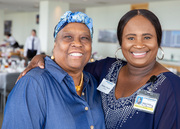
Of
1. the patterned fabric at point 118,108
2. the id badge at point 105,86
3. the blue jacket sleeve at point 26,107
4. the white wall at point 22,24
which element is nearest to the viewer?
the blue jacket sleeve at point 26,107

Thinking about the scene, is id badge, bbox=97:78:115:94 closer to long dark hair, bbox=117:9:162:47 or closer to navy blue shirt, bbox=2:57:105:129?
navy blue shirt, bbox=2:57:105:129

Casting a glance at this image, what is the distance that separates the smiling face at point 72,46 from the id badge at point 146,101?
1.52 ft

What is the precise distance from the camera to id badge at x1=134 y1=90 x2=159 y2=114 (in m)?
1.35

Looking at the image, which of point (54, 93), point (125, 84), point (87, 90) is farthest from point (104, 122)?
point (54, 93)

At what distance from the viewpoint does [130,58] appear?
63.3 inches

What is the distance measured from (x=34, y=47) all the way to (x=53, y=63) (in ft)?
26.4

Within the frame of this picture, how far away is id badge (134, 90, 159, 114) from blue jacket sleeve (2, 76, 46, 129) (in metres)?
0.64

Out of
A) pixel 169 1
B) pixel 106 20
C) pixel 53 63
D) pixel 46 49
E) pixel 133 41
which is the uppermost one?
pixel 169 1

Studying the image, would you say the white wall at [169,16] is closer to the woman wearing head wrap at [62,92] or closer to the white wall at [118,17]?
the white wall at [118,17]

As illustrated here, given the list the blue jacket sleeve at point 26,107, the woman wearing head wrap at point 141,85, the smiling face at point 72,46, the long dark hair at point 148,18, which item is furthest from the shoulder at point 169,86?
the blue jacket sleeve at point 26,107

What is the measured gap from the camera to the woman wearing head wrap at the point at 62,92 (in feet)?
3.63

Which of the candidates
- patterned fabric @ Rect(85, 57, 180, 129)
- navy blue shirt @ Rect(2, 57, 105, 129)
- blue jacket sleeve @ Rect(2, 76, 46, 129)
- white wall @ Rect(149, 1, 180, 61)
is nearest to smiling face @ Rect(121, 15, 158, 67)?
patterned fabric @ Rect(85, 57, 180, 129)

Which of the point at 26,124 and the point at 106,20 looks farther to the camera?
the point at 106,20

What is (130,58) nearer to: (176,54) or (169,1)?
(176,54)
